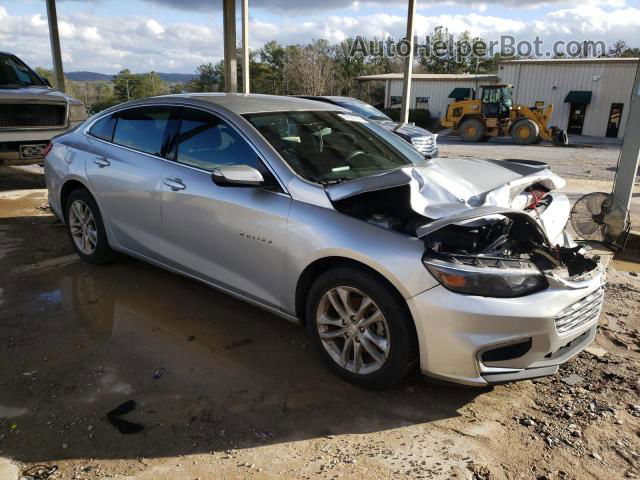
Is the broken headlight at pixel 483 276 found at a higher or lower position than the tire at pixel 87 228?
higher

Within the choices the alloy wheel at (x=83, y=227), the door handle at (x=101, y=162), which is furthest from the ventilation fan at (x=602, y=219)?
the alloy wheel at (x=83, y=227)

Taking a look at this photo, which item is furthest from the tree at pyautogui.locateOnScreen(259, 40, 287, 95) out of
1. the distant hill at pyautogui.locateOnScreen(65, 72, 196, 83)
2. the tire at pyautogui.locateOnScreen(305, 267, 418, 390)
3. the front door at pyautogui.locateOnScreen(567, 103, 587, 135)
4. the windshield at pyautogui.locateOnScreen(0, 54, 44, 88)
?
the tire at pyautogui.locateOnScreen(305, 267, 418, 390)

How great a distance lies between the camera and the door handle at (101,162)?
4.46 meters

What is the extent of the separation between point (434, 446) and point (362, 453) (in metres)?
0.37

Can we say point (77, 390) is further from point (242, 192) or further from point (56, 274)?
point (56, 274)

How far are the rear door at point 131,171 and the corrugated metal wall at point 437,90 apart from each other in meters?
33.4

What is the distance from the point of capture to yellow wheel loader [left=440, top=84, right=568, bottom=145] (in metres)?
22.6

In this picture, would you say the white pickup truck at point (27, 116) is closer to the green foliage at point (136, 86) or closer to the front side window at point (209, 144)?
the front side window at point (209, 144)

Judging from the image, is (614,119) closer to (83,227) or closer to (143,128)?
(143,128)

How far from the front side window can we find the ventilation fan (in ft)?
13.7

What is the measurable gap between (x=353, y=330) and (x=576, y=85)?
32.0 metres

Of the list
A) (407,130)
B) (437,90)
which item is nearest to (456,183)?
(407,130)

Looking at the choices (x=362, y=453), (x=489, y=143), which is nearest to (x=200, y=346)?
(x=362, y=453)

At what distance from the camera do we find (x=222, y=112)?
3.72 m
